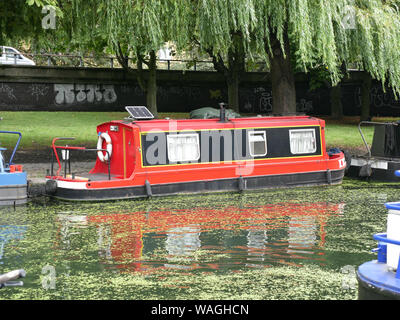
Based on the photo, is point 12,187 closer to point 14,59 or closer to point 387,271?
point 387,271

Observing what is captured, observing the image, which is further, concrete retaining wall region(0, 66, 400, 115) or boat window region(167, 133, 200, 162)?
concrete retaining wall region(0, 66, 400, 115)

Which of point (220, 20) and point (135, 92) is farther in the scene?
point (135, 92)

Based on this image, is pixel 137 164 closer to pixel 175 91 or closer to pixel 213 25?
pixel 213 25

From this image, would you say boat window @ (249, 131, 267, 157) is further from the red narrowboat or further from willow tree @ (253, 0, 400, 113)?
willow tree @ (253, 0, 400, 113)

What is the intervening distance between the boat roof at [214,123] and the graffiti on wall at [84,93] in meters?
17.7

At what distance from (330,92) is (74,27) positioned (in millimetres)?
22944

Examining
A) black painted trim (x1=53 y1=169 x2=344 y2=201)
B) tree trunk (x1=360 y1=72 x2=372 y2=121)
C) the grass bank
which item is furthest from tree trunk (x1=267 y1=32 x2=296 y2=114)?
tree trunk (x1=360 y1=72 x2=372 y2=121)

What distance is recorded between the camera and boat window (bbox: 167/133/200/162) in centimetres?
1538

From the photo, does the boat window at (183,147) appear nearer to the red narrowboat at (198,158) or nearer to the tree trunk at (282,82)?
the red narrowboat at (198,158)

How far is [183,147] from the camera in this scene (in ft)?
51.0

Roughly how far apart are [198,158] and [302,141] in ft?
9.54

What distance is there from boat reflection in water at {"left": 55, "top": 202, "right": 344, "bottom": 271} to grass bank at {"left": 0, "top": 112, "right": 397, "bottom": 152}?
9.95 meters

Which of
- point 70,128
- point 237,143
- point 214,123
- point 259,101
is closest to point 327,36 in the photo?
point 237,143
